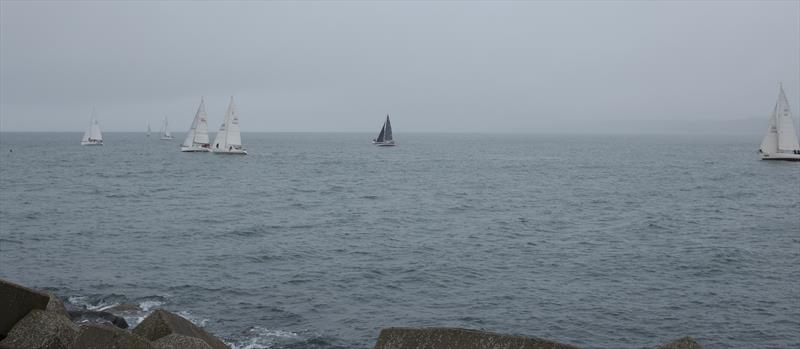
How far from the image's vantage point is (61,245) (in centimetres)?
3306

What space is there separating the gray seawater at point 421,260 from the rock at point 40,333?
7450 mm

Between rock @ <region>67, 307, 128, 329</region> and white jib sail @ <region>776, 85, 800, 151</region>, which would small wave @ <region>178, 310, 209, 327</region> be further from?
white jib sail @ <region>776, 85, 800, 151</region>

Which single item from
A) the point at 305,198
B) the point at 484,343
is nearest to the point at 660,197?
the point at 305,198

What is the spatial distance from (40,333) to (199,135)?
11120 cm

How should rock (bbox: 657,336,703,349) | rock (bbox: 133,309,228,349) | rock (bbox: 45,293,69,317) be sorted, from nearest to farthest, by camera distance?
rock (bbox: 657,336,703,349) < rock (bbox: 133,309,228,349) < rock (bbox: 45,293,69,317)

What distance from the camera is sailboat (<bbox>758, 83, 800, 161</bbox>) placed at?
319ft

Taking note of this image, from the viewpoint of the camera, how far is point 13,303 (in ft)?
37.2

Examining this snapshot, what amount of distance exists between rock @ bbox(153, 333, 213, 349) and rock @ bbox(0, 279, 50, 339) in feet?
9.49

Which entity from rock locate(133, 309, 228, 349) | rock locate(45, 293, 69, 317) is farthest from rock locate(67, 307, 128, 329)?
rock locate(133, 309, 228, 349)

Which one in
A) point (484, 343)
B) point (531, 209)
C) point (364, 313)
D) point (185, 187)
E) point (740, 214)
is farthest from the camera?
point (185, 187)

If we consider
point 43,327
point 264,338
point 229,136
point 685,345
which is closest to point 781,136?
point 229,136

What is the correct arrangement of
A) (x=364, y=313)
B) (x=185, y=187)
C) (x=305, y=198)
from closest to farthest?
(x=364, y=313) → (x=305, y=198) → (x=185, y=187)

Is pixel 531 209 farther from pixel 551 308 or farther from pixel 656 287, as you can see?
pixel 551 308

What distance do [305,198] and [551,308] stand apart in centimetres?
3743
